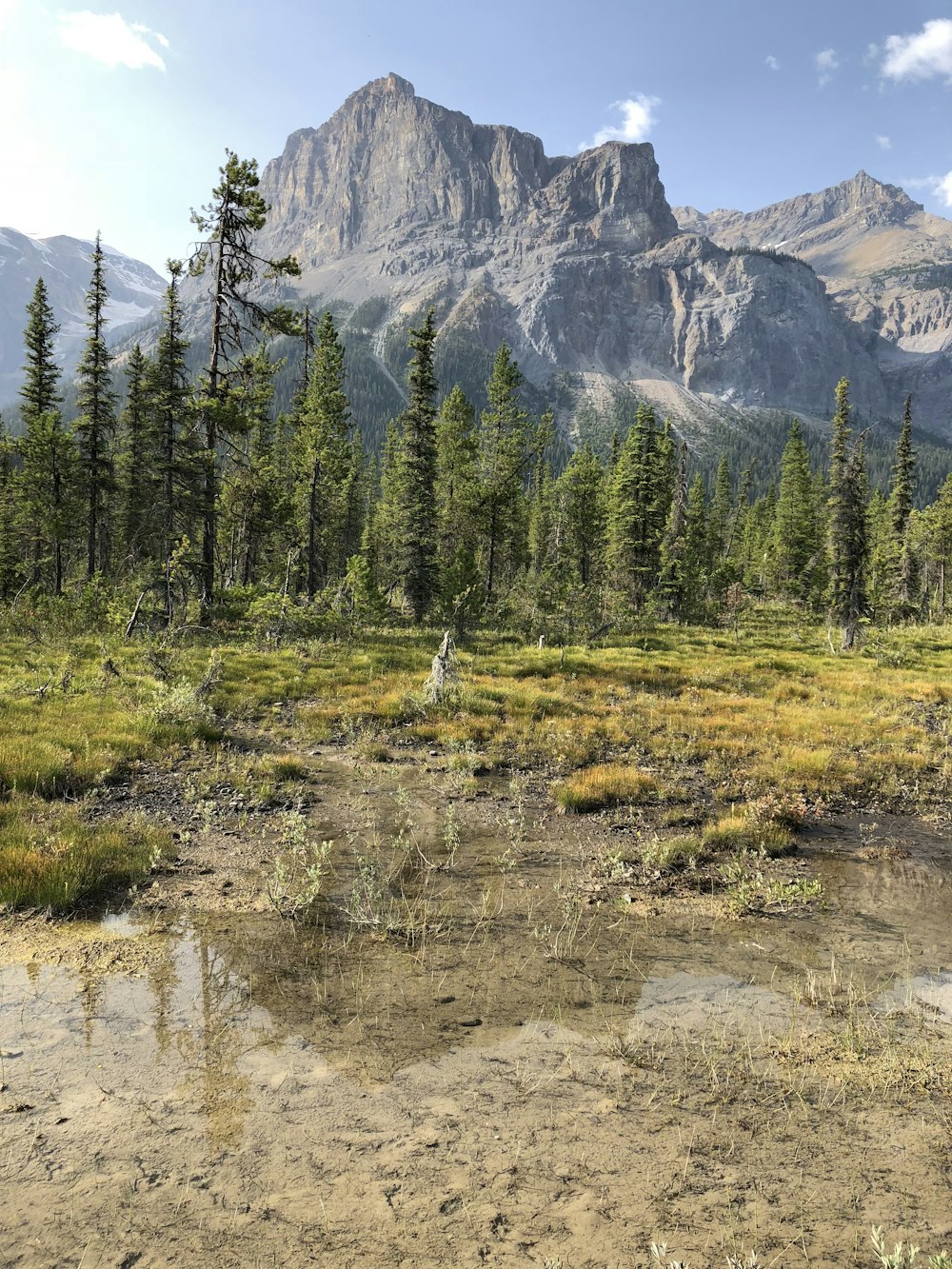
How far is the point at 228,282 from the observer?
69.4ft

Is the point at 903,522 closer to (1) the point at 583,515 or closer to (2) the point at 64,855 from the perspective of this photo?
(1) the point at 583,515

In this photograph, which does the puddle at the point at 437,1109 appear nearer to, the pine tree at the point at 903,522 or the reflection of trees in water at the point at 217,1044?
the reflection of trees in water at the point at 217,1044

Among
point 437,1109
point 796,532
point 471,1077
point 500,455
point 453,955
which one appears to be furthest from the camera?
point 796,532

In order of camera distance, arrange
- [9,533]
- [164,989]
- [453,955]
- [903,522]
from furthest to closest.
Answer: [903,522] < [9,533] < [453,955] < [164,989]

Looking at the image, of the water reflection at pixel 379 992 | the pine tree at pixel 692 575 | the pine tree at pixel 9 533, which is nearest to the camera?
the water reflection at pixel 379 992

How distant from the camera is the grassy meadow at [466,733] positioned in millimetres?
8609

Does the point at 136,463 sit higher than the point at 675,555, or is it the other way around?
the point at 136,463

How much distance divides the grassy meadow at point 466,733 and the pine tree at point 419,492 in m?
11.0

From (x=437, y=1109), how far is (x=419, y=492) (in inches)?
1201

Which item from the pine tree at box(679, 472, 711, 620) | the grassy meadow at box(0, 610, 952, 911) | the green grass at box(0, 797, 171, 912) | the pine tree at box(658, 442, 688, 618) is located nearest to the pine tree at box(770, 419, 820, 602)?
the pine tree at box(679, 472, 711, 620)

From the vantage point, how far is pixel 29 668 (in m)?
15.2

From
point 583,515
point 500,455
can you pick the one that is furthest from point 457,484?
point 583,515

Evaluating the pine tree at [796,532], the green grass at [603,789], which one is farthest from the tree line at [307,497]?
the green grass at [603,789]

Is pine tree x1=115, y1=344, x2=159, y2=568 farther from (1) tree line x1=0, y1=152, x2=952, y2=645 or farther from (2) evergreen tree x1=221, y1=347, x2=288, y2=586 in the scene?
(2) evergreen tree x1=221, y1=347, x2=288, y2=586
